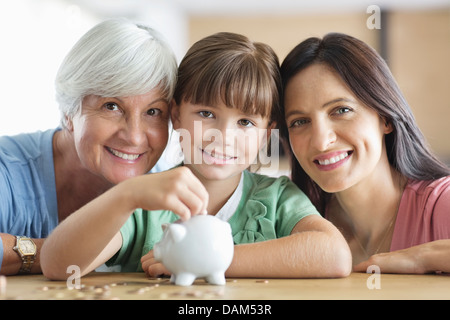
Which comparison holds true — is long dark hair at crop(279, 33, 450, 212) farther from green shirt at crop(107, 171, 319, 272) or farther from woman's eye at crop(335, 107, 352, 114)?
green shirt at crop(107, 171, 319, 272)

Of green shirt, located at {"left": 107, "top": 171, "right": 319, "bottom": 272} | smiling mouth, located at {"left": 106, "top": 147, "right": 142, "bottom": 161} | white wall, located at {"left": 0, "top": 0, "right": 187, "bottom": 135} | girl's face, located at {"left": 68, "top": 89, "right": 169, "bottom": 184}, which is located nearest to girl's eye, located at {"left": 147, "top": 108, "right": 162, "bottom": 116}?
girl's face, located at {"left": 68, "top": 89, "right": 169, "bottom": 184}

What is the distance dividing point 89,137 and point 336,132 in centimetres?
57

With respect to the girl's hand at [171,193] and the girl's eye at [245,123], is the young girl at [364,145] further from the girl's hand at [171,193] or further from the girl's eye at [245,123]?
the girl's hand at [171,193]

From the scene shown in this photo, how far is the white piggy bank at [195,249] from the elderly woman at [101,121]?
38cm

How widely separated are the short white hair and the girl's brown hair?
0.05 m

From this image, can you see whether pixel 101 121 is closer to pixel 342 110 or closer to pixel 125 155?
pixel 125 155

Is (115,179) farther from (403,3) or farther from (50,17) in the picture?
(403,3)

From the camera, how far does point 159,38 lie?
1.32m

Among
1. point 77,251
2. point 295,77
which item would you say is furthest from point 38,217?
point 295,77

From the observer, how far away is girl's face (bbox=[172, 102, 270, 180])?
45.9 inches

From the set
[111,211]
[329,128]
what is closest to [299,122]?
[329,128]

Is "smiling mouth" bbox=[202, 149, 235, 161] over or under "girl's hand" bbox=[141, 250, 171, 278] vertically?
over
